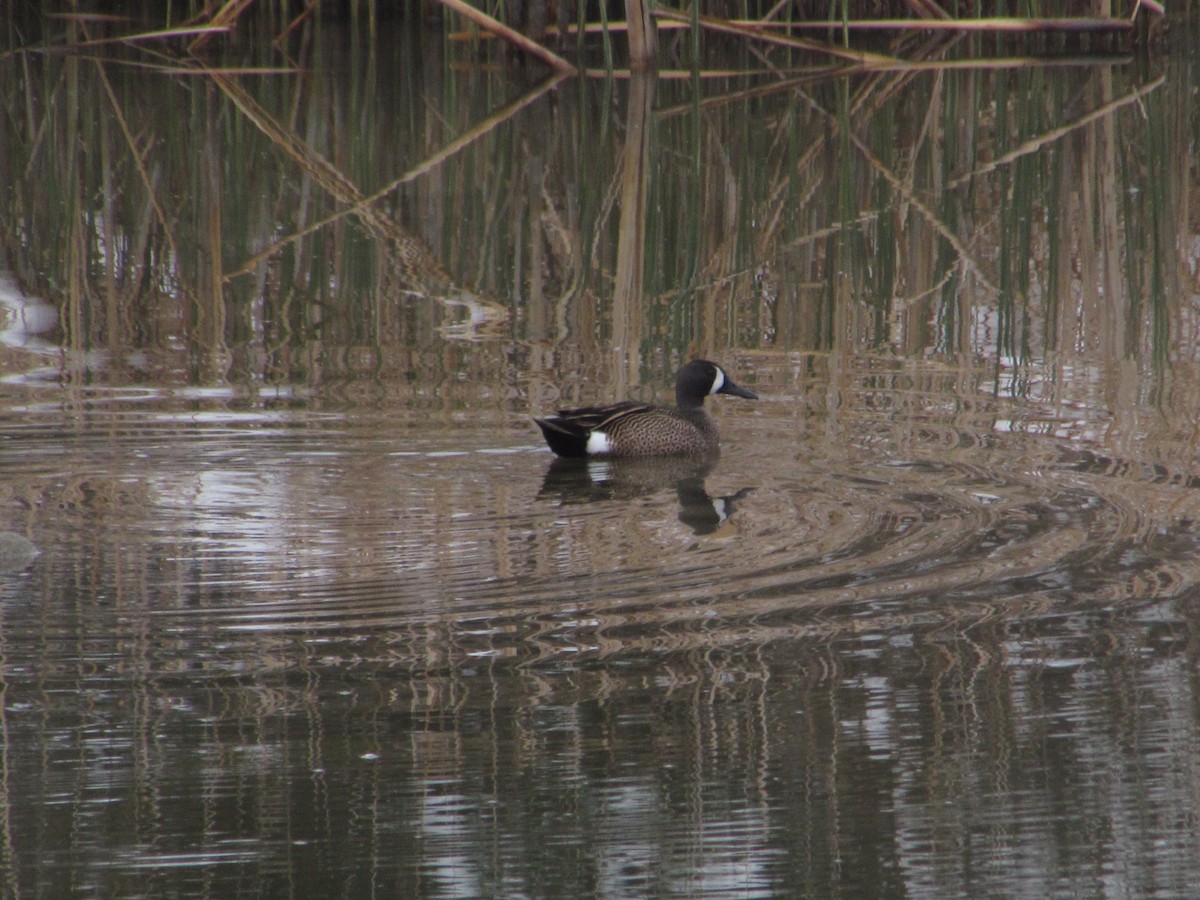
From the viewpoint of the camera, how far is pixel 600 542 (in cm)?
548

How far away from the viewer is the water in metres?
3.38

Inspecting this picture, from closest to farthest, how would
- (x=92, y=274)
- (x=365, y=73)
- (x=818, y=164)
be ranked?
1. (x=92, y=274)
2. (x=818, y=164)
3. (x=365, y=73)

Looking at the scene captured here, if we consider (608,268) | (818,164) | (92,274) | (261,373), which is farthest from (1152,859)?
(818,164)

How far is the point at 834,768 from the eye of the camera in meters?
3.63

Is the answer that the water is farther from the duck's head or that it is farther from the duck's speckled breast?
the duck's head

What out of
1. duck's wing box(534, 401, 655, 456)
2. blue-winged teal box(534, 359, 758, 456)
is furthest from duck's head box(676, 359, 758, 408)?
duck's wing box(534, 401, 655, 456)

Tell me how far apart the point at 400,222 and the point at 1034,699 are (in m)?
6.94

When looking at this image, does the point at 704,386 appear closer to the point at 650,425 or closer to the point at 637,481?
the point at 650,425

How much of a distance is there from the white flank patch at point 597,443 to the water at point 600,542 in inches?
6.1

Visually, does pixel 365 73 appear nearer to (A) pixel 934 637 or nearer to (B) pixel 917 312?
(B) pixel 917 312

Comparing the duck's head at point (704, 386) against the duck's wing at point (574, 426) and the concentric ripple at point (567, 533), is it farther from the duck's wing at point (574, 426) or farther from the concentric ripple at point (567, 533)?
the duck's wing at point (574, 426)

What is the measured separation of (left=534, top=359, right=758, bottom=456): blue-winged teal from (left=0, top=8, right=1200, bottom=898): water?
0.11m

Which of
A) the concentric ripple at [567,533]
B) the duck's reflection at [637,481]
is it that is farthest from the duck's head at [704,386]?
the duck's reflection at [637,481]

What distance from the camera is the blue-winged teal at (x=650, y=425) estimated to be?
261 inches
